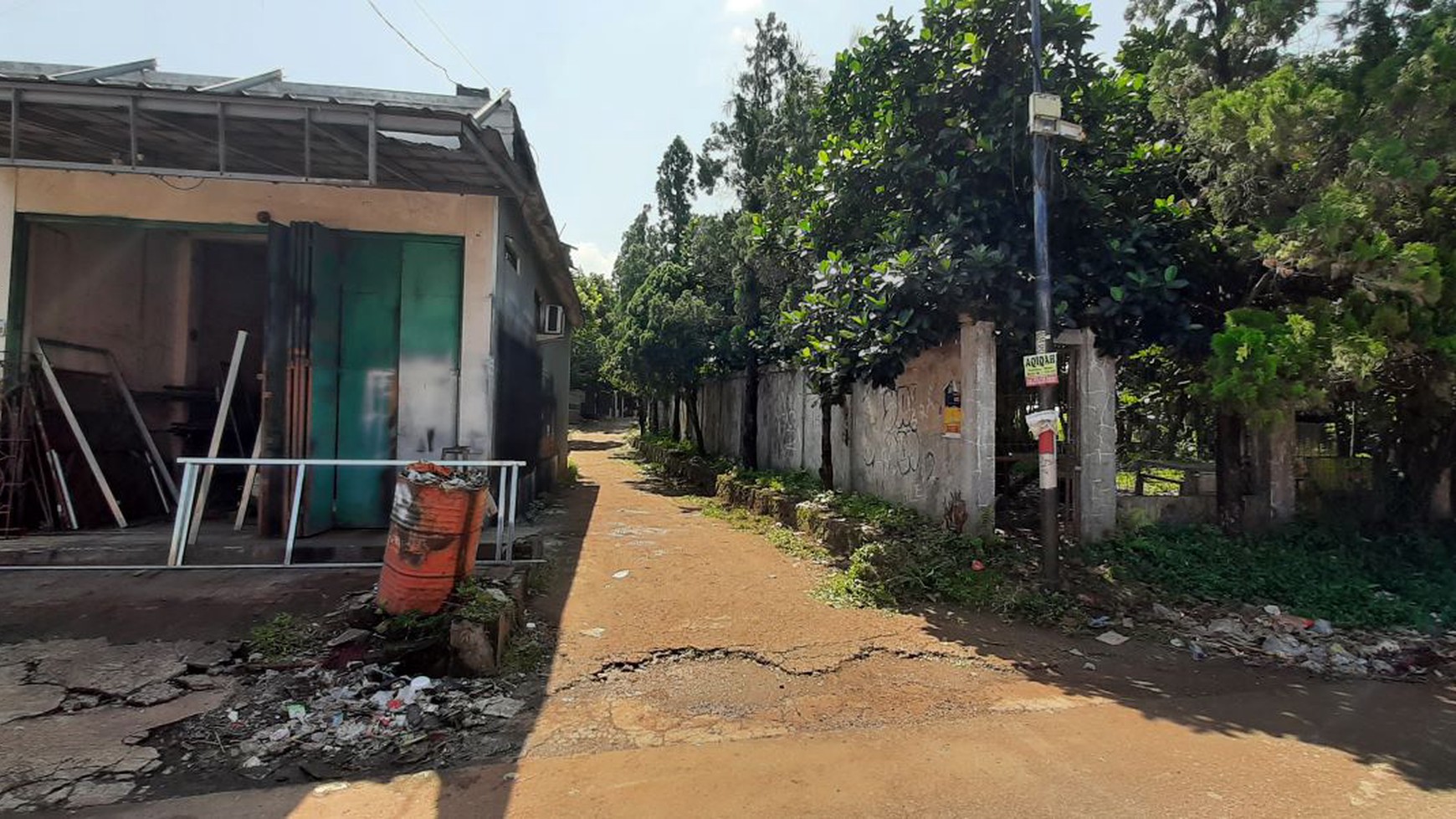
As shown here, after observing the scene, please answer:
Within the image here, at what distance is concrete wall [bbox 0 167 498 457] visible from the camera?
6.88 metres

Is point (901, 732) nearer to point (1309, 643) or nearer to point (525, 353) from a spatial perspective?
point (1309, 643)

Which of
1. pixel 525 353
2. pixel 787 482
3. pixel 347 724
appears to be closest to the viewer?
pixel 347 724

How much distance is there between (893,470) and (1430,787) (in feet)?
18.6

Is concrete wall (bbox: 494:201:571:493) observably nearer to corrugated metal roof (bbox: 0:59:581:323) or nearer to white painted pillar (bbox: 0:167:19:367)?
corrugated metal roof (bbox: 0:59:581:323)

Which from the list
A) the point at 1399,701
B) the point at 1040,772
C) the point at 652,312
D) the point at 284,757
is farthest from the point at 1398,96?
the point at 652,312

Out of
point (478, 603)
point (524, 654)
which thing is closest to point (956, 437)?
point (524, 654)

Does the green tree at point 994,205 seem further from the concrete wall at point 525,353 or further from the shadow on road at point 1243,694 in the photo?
the concrete wall at point 525,353

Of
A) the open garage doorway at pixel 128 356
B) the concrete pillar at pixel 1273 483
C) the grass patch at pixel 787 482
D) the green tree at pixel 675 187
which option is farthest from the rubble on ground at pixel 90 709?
the green tree at pixel 675 187

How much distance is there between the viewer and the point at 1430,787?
3.38 m

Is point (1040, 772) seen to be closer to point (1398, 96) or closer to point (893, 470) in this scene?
point (893, 470)

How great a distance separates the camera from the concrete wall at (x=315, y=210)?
22.6ft

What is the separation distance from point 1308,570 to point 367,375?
9733 mm

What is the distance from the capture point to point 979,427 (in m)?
7.24

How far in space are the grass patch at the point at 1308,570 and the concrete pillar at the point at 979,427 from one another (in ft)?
3.69
